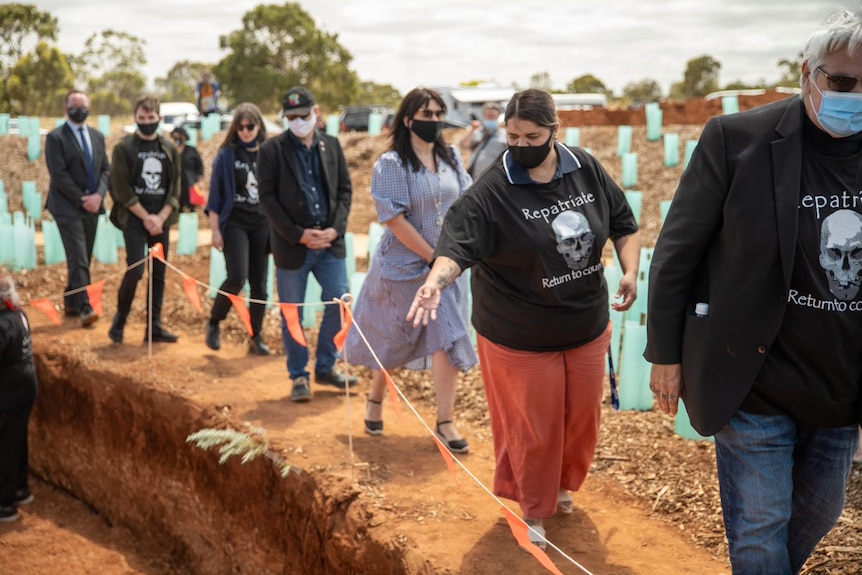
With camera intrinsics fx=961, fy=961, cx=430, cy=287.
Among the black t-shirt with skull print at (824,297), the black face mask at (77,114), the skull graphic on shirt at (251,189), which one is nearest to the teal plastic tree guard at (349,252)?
the skull graphic on shirt at (251,189)

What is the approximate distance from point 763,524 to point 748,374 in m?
0.45

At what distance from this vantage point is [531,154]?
152 inches

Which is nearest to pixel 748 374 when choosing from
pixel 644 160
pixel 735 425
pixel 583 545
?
pixel 735 425

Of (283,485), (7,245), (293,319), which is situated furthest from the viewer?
(7,245)

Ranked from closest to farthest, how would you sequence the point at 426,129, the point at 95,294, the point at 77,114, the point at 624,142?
the point at 426,129
the point at 77,114
the point at 95,294
the point at 624,142

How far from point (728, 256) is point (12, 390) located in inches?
207

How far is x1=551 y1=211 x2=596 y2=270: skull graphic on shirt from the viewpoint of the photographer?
3841 millimetres

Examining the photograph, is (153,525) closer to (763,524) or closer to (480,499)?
(480,499)

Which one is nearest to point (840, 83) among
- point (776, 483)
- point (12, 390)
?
point (776, 483)

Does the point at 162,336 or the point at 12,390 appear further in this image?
the point at 162,336

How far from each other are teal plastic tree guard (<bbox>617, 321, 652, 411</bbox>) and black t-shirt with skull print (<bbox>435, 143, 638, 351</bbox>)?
1829 mm

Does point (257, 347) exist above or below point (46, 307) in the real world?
below

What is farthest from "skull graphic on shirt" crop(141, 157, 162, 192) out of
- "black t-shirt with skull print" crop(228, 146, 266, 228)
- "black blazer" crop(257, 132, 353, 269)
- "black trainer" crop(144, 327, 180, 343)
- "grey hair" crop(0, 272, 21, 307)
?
"black blazer" crop(257, 132, 353, 269)

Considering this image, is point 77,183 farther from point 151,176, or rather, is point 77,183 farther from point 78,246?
point 151,176
